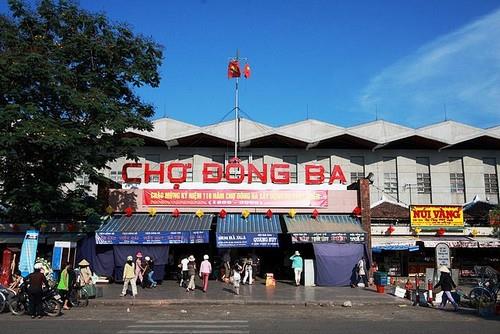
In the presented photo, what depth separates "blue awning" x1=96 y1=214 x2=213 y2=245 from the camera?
23922mm

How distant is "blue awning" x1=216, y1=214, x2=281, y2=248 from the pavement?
1.97m

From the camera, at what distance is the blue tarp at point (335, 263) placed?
77.9 feet

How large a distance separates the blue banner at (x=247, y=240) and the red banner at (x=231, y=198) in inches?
97.6

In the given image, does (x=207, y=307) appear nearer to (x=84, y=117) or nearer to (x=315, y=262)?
(x=315, y=262)

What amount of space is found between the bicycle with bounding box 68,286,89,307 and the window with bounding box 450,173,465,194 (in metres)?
33.0

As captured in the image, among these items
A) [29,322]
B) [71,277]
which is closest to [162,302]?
[71,277]

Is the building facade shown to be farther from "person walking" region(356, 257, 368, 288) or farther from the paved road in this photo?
the paved road

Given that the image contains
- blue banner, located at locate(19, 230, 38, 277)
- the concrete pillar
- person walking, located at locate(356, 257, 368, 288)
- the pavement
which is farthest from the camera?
the concrete pillar

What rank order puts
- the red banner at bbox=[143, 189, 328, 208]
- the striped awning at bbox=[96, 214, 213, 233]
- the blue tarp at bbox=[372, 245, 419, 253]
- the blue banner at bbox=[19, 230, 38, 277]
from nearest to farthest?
the blue banner at bbox=[19, 230, 38, 277], the striped awning at bbox=[96, 214, 213, 233], the red banner at bbox=[143, 189, 328, 208], the blue tarp at bbox=[372, 245, 419, 253]

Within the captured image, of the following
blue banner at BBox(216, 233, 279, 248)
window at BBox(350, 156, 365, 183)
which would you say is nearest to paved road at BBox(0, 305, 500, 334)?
blue banner at BBox(216, 233, 279, 248)

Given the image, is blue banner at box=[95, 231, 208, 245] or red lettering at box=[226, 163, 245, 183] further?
red lettering at box=[226, 163, 245, 183]

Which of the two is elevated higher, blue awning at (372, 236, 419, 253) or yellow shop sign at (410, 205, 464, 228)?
yellow shop sign at (410, 205, 464, 228)

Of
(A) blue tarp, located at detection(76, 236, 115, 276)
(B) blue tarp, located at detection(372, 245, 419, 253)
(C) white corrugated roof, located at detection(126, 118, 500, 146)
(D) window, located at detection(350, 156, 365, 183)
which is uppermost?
(C) white corrugated roof, located at detection(126, 118, 500, 146)

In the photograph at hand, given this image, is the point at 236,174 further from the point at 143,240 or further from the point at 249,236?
the point at 143,240
